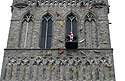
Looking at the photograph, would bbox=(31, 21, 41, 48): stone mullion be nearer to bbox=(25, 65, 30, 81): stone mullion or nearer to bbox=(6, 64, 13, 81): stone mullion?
bbox=(25, 65, 30, 81): stone mullion

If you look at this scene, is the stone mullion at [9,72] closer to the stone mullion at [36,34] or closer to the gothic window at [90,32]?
the stone mullion at [36,34]

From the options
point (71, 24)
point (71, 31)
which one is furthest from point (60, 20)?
point (71, 31)

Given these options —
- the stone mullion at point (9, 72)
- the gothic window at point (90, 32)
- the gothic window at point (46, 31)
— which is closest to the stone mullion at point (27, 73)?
the stone mullion at point (9, 72)

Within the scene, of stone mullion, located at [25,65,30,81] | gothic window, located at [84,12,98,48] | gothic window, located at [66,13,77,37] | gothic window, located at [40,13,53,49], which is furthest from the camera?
gothic window, located at [66,13,77,37]

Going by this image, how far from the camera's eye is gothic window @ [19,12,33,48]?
23.3 m

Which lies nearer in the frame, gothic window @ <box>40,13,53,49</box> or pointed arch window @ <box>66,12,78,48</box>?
pointed arch window @ <box>66,12,78,48</box>

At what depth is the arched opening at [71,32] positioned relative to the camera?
22609mm

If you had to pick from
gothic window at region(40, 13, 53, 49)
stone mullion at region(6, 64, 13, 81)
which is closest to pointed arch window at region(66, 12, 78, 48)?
gothic window at region(40, 13, 53, 49)

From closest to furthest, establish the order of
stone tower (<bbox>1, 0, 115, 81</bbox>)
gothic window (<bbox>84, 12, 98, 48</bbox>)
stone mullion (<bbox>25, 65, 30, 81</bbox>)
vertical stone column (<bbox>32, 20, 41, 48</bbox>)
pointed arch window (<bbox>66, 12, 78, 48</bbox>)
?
stone mullion (<bbox>25, 65, 30, 81</bbox>) → stone tower (<bbox>1, 0, 115, 81</bbox>) → pointed arch window (<bbox>66, 12, 78, 48</bbox>) → gothic window (<bbox>84, 12, 98, 48</bbox>) → vertical stone column (<bbox>32, 20, 41, 48</bbox>)

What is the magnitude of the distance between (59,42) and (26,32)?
92.4 inches

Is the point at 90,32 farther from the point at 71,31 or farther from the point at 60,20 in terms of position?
the point at 60,20

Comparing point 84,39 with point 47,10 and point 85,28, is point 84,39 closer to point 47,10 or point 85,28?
point 85,28

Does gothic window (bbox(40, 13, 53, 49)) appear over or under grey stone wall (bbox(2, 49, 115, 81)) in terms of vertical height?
over

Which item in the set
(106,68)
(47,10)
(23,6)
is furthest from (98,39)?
(23,6)
